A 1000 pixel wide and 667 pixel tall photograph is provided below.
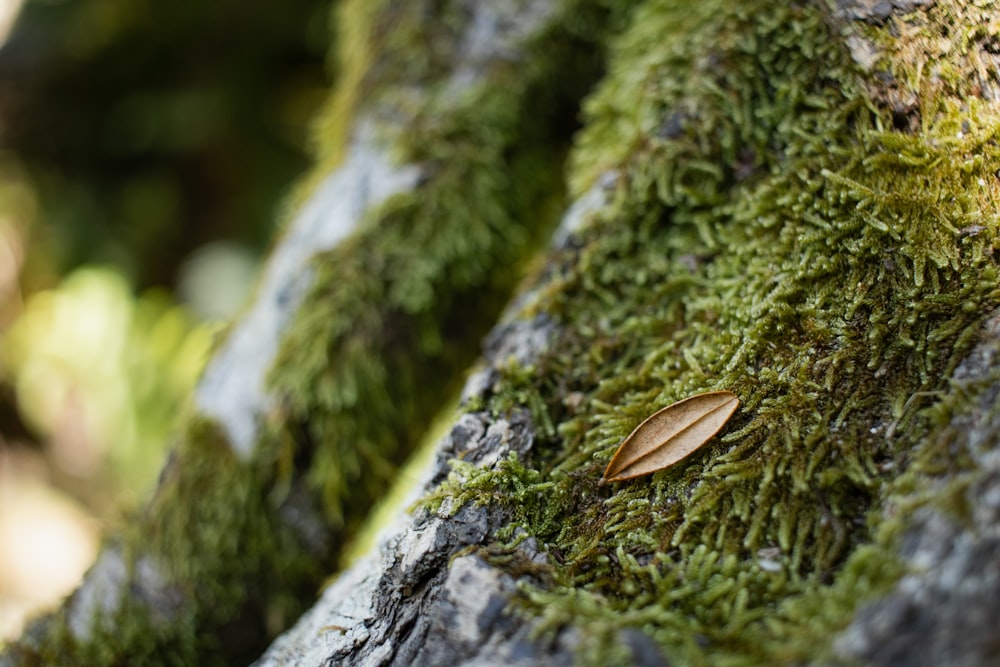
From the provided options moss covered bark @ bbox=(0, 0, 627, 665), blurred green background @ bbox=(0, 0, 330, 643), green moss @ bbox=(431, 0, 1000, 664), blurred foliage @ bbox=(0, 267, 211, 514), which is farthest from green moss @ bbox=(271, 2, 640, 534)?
blurred green background @ bbox=(0, 0, 330, 643)

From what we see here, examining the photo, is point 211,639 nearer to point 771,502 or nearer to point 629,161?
point 771,502

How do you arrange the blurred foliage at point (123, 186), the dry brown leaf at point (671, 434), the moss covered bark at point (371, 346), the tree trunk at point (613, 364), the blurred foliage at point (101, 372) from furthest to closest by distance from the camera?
the blurred foliage at point (123, 186)
the blurred foliage at point (101, 372)
the moss covered bark at point (371, 346)
the dry brown leaf at point (671, 434)
the tree trunk at point (613, 364)

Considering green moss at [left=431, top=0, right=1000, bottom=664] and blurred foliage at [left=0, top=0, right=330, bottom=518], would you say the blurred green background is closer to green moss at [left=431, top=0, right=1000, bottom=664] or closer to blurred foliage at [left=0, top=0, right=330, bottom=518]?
blurred foliage at [left=0, top=0, right=330, bottom=518]

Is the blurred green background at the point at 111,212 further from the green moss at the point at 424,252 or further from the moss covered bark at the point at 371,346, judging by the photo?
the green moss at the point at 424,252

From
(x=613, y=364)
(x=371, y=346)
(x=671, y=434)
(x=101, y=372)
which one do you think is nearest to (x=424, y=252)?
(x=371, y=346)

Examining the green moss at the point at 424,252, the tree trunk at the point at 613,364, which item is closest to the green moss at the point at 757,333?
the tree trunk at the point at 613,364
